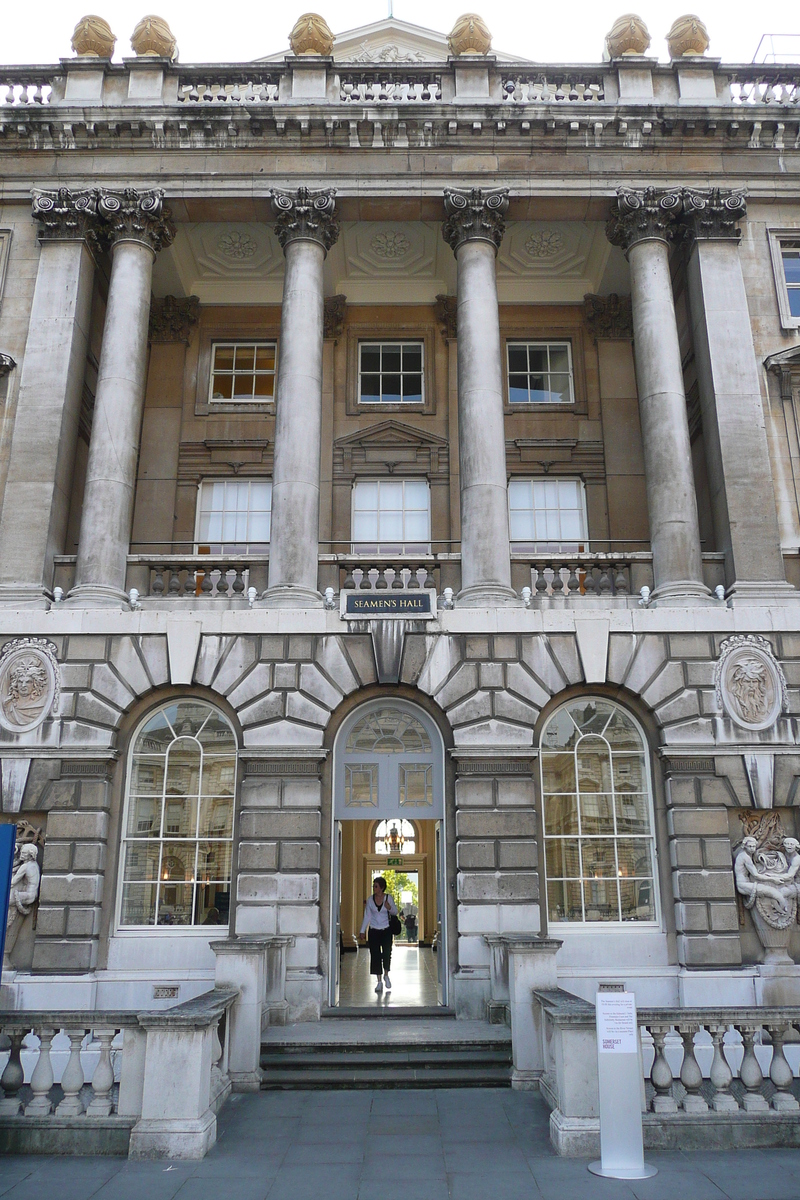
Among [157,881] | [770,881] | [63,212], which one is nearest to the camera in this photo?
[770,881]

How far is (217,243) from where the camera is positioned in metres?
20.9

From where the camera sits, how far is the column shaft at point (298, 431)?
16.5 metres

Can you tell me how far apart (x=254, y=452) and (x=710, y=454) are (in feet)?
32.2

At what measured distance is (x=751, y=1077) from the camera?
9625 mm

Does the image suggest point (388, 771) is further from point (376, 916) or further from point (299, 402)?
point (299, 402)

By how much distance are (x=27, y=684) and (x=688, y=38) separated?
18.6 meters

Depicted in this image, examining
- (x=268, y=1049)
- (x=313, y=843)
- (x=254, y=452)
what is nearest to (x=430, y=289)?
(x=254, y=452)

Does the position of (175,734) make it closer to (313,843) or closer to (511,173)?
(313,843)

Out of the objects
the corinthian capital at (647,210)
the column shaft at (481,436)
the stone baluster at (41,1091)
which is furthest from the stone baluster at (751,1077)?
the corinthian capital at (647,210)

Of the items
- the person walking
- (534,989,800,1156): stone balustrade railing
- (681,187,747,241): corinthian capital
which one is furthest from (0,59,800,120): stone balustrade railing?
(534,989,800,1156): stone balustrade railing

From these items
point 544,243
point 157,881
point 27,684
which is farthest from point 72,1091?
point 544,243

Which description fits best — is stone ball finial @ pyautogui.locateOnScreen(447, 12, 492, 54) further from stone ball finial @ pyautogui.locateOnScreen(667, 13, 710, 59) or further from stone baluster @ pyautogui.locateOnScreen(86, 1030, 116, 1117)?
stone baluster @ pyautogui.locateOnScreen(86, 1030, 116, 1117)

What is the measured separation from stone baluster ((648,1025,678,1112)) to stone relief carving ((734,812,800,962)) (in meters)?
5.71

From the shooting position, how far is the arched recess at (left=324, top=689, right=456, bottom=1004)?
15852 mm
